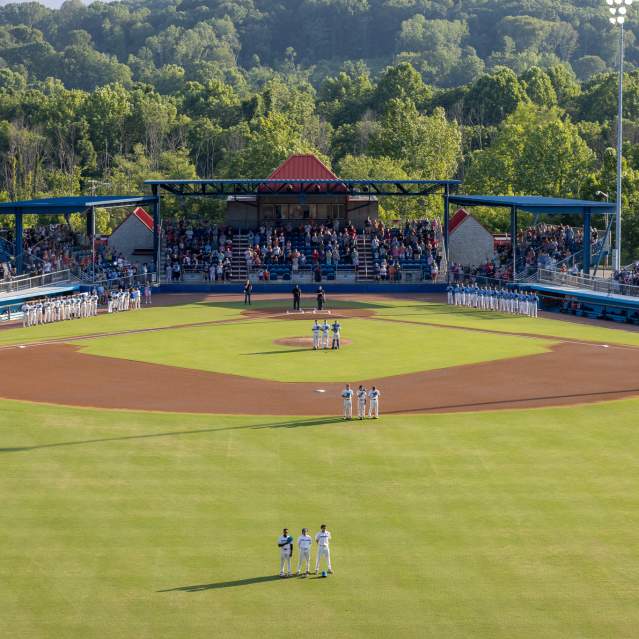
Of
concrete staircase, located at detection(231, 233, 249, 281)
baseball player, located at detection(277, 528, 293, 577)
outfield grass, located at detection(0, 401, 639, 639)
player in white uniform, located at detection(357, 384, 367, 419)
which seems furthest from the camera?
concrete staircase, located at detection(231, 233, 249, 281)

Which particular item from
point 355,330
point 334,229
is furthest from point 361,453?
point 334,229

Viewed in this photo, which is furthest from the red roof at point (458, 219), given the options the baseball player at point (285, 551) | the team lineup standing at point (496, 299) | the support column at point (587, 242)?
the baseball player at point (285, 551)

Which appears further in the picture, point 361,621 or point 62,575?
point 62,575

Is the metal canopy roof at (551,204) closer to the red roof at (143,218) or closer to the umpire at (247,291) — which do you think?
the umpire at (247,291)

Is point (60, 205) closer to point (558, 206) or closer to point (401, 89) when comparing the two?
point (558, 206)

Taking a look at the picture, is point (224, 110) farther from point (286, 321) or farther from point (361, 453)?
point (361, 453)

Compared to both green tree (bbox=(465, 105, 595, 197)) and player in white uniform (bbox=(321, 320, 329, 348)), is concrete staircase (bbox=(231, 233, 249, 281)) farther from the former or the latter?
green tree (bbox=(465, 105, 595, 197))

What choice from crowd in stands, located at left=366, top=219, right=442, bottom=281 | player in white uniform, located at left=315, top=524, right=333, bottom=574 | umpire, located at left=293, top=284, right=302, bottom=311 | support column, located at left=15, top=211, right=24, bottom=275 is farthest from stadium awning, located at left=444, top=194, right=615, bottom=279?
player in white uniform, located at left=315, top=524, right=333, bottom=574
